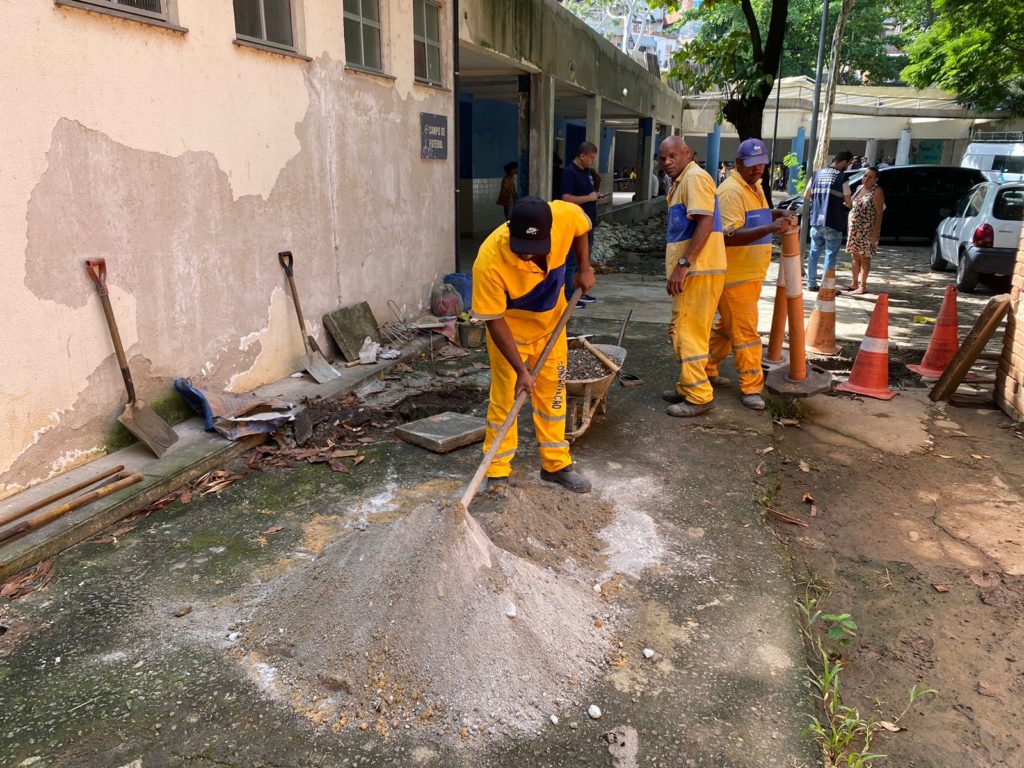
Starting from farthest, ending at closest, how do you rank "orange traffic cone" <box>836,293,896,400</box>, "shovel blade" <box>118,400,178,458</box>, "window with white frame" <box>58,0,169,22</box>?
1. "orange traffic cone" <box>836,293,896,400</box>
2. "shovel blade" <box>118,400,178,458</box>
3. "window with white frame" <box>58,0,169,22</box>

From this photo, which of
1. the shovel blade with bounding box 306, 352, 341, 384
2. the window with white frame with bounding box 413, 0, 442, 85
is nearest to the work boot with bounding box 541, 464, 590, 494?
the shovel blade with bounding box 306, 352, 341, 384

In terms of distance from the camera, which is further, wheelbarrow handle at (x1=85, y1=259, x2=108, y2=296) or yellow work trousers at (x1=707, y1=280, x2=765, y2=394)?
yellow work trousers at (x1=707, y1=280, x2=765, y2=394)

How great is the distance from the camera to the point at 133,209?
450cm

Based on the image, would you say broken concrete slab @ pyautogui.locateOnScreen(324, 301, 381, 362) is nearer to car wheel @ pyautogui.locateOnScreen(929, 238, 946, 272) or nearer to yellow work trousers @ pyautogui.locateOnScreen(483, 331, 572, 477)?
yellow work trousers @ pyautogui.locateOnScreen(483, 331, 572, 477)

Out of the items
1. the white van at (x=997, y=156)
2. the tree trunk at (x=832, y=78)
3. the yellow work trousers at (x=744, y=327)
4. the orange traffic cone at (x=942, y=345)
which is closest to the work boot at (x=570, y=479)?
the yellow work trousers at (x=744, y=327)

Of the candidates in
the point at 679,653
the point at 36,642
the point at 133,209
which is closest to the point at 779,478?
the point at 679,653

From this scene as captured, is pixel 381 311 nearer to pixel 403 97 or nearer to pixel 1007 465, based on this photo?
pixel 403 97

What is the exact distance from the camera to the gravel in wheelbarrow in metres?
4.93

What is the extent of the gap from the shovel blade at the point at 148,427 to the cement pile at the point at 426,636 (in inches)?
76.1

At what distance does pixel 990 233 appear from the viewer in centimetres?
1004

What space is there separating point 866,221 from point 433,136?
6.09m

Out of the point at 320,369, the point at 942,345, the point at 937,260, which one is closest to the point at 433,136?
the point at 320,369

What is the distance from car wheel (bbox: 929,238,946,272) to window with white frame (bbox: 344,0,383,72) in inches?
406

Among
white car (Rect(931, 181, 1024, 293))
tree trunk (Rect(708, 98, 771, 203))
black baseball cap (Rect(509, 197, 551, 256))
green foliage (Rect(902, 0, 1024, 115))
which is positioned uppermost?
green foliage (Rect(902, 0, 1024, 115))
